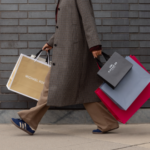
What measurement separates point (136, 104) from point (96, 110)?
51 cm

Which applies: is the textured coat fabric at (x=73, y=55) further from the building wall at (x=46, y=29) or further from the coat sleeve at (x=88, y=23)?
the building wall at (x=46, y=29)

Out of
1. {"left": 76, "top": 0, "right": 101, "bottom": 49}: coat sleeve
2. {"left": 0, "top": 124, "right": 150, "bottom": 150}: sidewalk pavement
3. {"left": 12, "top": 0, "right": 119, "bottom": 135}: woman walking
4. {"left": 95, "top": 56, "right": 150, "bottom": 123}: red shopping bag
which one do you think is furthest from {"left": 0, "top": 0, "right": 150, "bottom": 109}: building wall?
{"left": 95, "top": 56, "right": 150, "bottom": 123}: red shopping bag

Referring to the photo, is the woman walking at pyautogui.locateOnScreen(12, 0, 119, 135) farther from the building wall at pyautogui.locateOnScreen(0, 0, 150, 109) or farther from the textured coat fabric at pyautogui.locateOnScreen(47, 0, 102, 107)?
the building wall at pyautogui.locateOnScreen(0, 0, 150, 109)

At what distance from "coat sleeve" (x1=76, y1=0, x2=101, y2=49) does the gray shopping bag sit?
49cm

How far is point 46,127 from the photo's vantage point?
11.9ft

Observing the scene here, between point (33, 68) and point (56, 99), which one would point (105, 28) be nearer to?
point (33, 68)

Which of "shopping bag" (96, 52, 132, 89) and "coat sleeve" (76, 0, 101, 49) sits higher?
"coat sleeve" (76, 0, 101, 49)

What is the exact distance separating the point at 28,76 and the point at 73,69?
70 centimetres

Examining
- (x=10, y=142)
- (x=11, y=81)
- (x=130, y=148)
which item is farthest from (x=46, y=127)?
(x=130, y=148)

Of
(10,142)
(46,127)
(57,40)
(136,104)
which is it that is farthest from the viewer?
(46,127)

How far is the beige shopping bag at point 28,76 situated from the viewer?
3.29m

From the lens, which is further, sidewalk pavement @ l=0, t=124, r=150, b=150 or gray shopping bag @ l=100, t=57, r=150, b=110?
gray shopping bag @ l=100, t=57, r=150, b=110

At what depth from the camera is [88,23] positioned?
287 cm

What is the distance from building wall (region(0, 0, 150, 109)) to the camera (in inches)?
152
